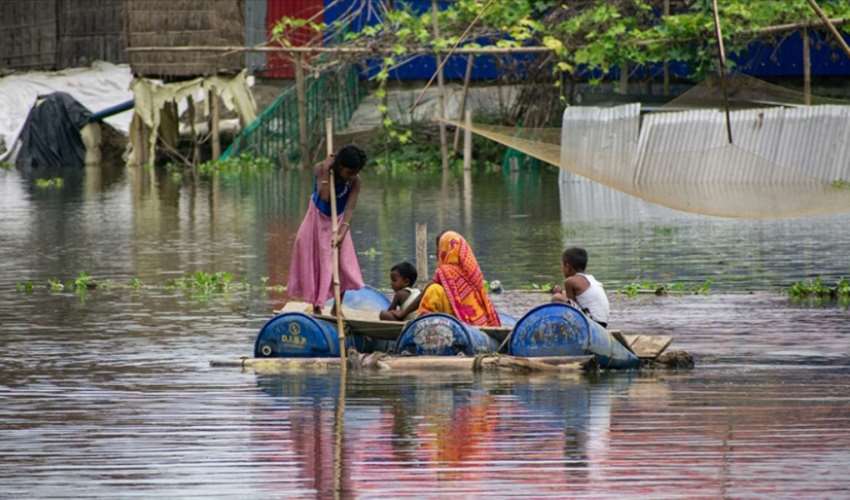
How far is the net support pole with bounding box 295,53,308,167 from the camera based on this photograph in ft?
92.4

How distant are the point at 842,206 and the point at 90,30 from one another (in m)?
23.8

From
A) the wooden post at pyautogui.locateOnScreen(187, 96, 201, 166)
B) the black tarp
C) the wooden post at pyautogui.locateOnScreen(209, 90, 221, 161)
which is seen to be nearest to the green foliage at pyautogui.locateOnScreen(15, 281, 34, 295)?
the wooden post at pyautogui.locateOnScreen(209, 90, 221, 161)

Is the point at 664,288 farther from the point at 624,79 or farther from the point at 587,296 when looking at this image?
the point at 624,79

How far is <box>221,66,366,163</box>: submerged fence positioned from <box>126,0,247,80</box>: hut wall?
1.19 meters

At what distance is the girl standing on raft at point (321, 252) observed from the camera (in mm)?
10953

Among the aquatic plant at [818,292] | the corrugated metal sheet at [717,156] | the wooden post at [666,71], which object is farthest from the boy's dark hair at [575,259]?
the wooden post at [666,71]

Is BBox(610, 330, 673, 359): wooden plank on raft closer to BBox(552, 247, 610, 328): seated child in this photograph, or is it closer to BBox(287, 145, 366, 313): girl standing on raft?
BBox(552, 247, 610, 328): seated child

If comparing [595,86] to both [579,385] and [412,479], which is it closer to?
A: [579,385]

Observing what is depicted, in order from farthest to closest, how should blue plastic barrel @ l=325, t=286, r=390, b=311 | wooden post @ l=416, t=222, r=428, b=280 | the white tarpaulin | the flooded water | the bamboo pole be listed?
the white tarpaulin
the bamboo pole
wooden post @ l=416, t=222, r=428, b=280
blue plastic barrel @ l=325, t=286, r=390, b=311
the flooded water

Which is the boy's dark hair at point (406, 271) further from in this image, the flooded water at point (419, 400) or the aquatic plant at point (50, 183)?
the aquatic plant at point (50, 183)

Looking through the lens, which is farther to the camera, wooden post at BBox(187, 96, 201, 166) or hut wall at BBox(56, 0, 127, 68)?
hut wall at BBox(56, 0, 127, 68)

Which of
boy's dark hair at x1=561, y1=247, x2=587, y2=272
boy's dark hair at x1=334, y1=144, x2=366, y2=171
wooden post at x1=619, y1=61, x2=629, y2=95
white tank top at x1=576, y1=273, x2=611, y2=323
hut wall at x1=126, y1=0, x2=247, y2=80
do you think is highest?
hut wall at x1=126, y1=0, x2=247, y2=80

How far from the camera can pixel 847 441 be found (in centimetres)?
771

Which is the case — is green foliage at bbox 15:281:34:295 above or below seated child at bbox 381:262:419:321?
below
